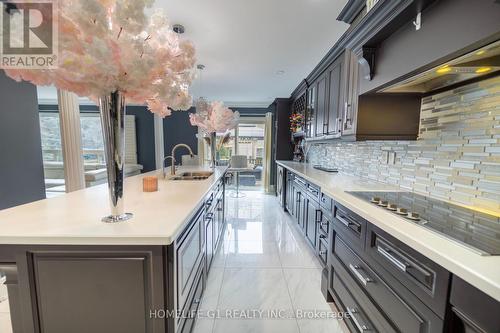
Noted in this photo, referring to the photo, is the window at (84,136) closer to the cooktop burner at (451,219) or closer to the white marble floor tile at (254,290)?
the white marble floor tile at (254,290)

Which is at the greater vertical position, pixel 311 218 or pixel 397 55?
pixel 397 55

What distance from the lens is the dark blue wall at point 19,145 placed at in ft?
6.49

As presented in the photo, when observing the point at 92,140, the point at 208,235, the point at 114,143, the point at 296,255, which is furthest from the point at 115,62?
the point at 92,140

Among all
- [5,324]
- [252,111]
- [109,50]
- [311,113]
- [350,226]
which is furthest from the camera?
[252,111]

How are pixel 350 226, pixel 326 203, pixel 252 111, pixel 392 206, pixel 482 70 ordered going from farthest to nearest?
pixel 252 111 → pixel 326 203 → pixel 350 226 → pixel 392 206 → pixel 482 70

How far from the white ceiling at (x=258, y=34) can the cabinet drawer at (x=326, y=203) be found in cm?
170

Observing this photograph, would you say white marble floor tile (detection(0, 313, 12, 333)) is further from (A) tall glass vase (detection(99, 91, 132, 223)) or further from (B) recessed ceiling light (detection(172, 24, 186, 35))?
(B) recessed ceiling light (detection(172, 24, 186, 35))

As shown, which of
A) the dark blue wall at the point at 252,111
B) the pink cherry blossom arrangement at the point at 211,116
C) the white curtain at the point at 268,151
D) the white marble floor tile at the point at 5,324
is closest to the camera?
the white marble floor tile at the point at 5,324

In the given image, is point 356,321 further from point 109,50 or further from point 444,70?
point 109,50

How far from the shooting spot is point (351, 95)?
2.05 metres

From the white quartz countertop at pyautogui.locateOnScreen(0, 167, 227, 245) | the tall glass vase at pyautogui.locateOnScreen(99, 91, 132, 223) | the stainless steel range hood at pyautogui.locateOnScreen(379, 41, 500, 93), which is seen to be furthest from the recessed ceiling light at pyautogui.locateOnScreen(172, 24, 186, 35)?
the stainless steel range hood at pyautogui.locateOnScreen(379, 41, 500, 93)

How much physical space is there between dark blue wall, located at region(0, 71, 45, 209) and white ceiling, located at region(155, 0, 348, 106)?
1.59 meters

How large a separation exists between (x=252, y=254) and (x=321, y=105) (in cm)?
227

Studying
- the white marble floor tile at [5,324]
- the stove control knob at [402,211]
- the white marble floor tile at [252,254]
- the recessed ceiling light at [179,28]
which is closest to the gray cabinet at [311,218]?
the white marble floor tile at [252,254]
